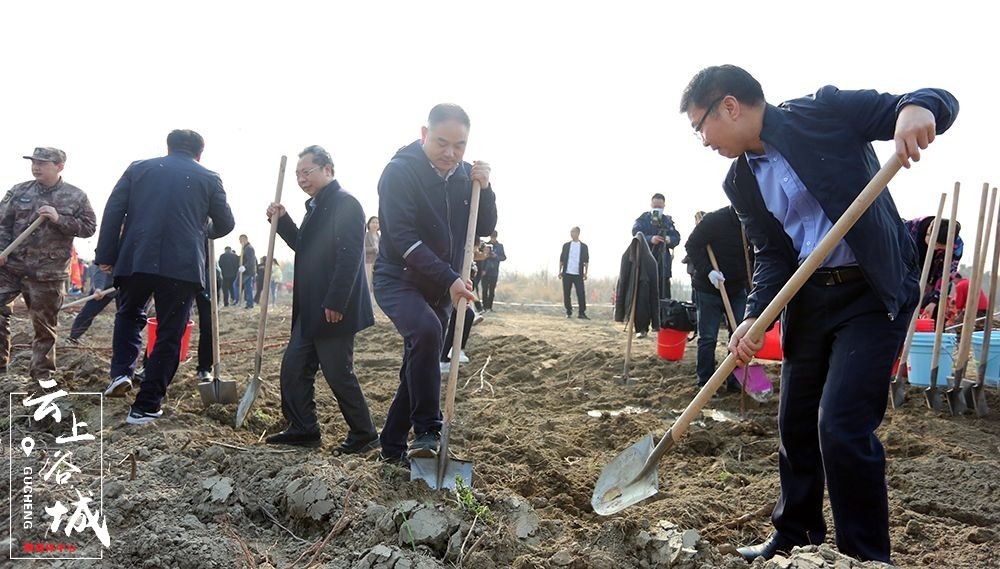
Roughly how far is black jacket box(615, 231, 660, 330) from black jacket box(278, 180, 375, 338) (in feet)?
12.1

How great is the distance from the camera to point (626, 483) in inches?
108

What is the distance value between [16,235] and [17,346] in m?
2.20

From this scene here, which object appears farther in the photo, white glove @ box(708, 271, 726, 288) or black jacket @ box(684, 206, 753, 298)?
black jacket @ box(684, 206, 753, 298)

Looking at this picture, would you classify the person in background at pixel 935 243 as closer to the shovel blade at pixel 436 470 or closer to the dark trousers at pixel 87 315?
the shovel blade at pixel 436 470

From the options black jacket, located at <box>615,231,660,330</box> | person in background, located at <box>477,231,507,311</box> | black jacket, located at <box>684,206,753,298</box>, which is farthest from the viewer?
person in background, located at <box>477,231,507,311</box>

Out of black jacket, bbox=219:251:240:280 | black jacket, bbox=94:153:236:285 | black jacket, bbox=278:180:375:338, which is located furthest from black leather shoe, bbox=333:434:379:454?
black jacket, bbox=219:251:240:280

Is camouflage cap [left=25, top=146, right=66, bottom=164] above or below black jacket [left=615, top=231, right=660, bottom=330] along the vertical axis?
above

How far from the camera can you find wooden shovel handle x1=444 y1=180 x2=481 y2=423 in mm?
3162

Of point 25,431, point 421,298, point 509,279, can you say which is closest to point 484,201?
point 421,298

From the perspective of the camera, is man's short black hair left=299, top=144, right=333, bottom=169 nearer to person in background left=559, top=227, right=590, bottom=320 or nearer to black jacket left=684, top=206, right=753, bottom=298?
black jacket left=684, top=206, right=753, bottom=298

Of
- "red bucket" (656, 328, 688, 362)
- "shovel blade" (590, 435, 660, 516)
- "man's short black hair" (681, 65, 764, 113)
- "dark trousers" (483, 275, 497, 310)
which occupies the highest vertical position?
"man's short black hair" (681, 65, 764, 113)

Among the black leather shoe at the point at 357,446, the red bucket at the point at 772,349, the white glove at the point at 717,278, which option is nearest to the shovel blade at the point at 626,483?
the black leather shoe at the point at 357,446

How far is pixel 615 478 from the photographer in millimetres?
2840

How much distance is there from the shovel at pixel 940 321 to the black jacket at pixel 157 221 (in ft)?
19.6
